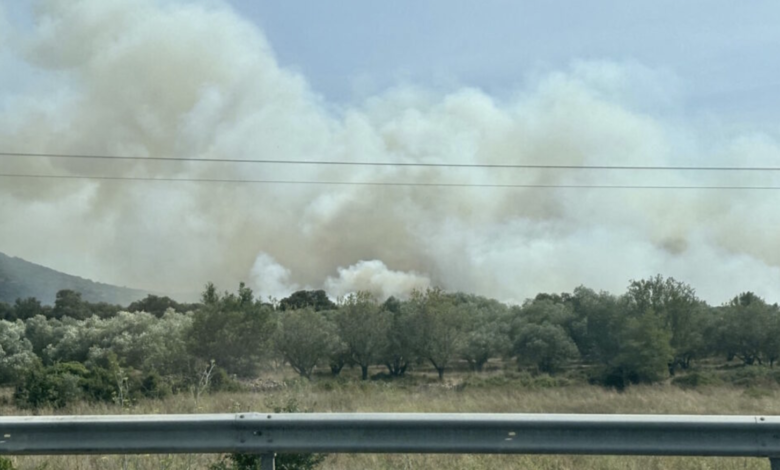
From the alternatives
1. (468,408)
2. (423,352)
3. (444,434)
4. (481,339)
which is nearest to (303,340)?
(423,352)

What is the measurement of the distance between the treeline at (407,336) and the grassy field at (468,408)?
6079 millimetres

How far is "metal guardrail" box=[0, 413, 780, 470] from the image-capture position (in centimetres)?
405

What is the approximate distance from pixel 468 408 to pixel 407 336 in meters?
26.8

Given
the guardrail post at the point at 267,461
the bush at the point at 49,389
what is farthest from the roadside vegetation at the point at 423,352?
the guardrail post at the point at 267,461

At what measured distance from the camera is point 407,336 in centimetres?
4081

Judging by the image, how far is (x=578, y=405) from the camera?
15.1m

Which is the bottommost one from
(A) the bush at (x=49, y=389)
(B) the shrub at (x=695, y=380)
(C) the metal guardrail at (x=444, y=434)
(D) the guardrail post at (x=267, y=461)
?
(B) the shrub at (x=695, y=380)

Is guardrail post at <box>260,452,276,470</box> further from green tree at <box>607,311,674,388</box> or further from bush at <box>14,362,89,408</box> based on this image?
green tree at <box>607,311,674,388</box>

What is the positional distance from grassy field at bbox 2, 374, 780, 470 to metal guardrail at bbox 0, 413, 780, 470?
1192 millimetres

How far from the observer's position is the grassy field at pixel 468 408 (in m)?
5.82

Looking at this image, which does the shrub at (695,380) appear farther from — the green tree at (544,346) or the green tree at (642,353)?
the green tree at (544,346)

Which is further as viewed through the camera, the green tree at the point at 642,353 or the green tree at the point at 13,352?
the green tree at the point at 13,352

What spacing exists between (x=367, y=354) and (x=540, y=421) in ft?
119

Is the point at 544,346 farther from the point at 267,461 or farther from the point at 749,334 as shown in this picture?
the point at 267,461
